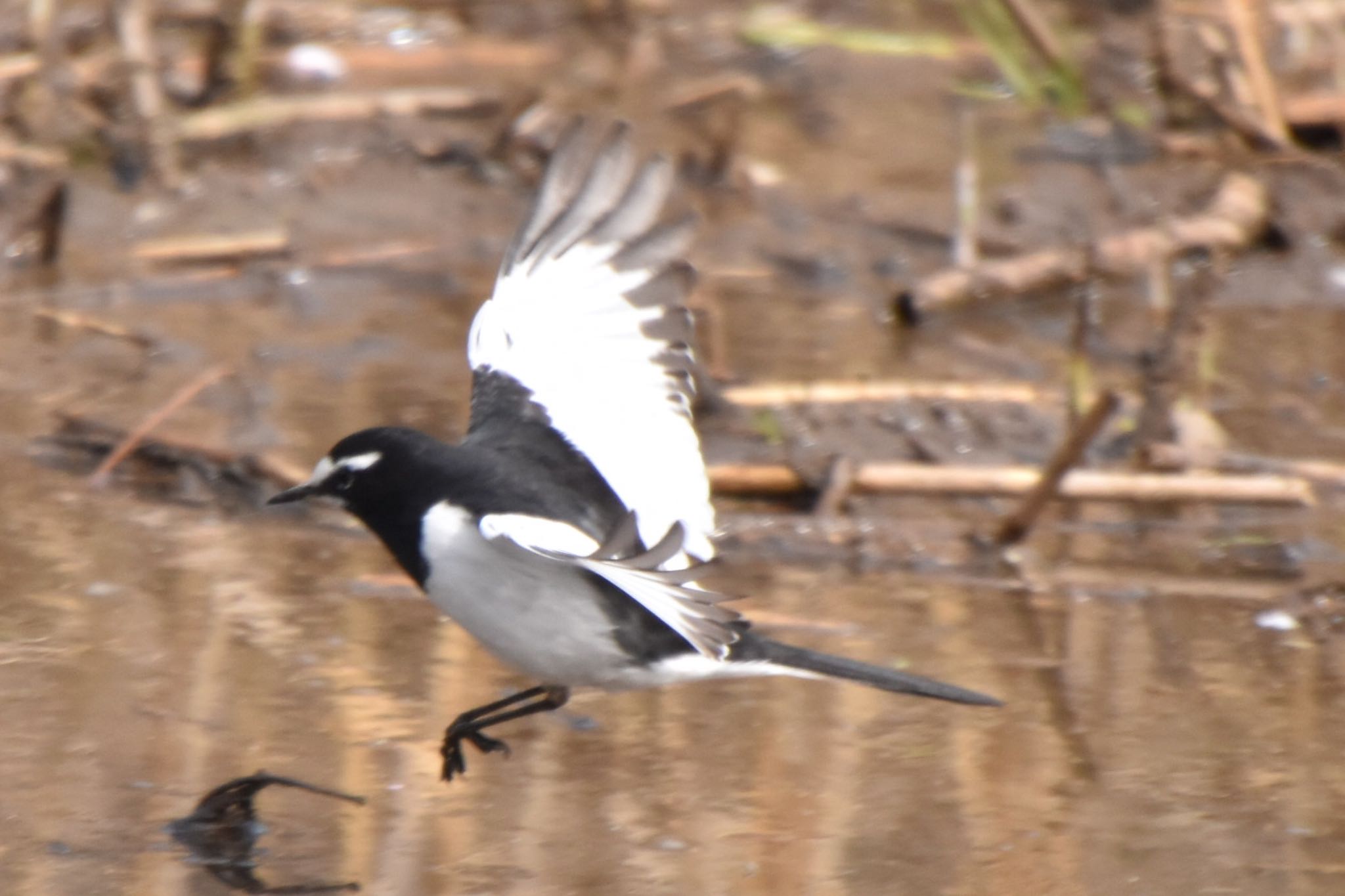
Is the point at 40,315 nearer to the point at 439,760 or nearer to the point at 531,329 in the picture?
the point at 531,329

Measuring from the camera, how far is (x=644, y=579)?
369 cm

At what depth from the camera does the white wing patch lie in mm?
3625

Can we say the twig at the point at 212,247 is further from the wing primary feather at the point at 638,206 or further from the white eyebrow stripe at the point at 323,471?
the white eyebrow stripe at the point at 323,471

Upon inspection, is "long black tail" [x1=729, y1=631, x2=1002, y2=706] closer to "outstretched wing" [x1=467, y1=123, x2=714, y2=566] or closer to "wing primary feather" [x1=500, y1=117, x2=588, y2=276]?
"outstretched wing" [x1=467, y1=123, x2=714, y2=566]

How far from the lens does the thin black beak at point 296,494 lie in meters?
4.49

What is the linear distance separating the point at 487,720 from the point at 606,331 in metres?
1.07

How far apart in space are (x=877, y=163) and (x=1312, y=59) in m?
2.24

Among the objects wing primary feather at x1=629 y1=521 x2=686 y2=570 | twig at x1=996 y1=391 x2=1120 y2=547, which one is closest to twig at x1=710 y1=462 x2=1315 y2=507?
twig at x1=996 y1=391 x2=1120 y2=547

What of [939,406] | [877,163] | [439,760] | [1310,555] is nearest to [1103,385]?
[939,406]

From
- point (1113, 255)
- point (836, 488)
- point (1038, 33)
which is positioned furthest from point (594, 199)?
point (1038, 33)

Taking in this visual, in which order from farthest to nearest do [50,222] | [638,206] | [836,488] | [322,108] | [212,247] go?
[322,108], [212,247], [50,222], [836,488], [638,206]

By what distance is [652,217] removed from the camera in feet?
15.6

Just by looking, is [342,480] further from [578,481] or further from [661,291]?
[661,291]

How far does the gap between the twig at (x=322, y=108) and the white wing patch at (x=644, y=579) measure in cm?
460
